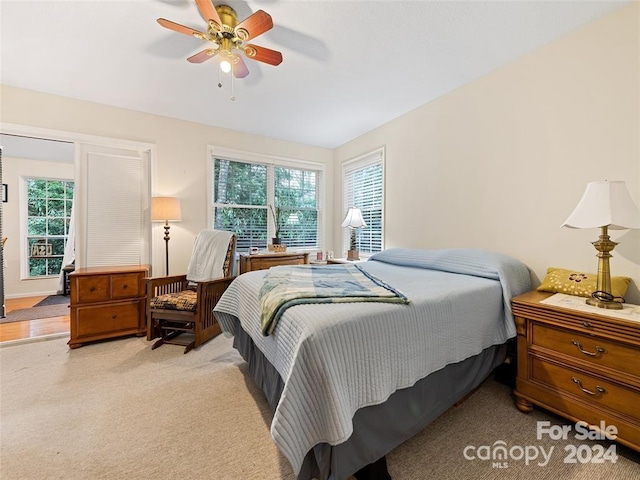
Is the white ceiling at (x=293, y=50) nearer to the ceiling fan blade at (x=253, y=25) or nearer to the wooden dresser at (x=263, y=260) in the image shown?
the ceiling fan blade at (x=253, y=25)

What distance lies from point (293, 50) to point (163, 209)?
219cm

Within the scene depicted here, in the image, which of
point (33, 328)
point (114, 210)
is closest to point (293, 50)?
point (114, 210)

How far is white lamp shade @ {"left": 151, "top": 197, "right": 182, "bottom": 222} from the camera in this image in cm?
305

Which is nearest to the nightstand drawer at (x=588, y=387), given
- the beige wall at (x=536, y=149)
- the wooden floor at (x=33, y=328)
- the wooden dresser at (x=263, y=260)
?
the beige wall at (x=536, y=149)

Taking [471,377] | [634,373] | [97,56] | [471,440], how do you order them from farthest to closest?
[97,56]
[471,377]
[471,440]
[634,373]

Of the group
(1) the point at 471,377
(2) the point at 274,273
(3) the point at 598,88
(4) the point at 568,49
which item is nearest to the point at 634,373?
(1) the point at 471,377

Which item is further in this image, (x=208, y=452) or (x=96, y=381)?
(x=96, y=381)

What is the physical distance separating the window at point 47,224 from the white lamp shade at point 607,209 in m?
7.28

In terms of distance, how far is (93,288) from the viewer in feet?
8.82

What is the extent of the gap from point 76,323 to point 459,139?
4.25 m

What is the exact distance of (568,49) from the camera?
197 centimetres

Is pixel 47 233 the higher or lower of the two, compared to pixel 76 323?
higher

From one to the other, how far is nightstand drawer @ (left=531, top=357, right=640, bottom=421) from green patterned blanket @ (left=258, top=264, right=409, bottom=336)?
106 centimetres

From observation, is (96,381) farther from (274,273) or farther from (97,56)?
(97,56)
